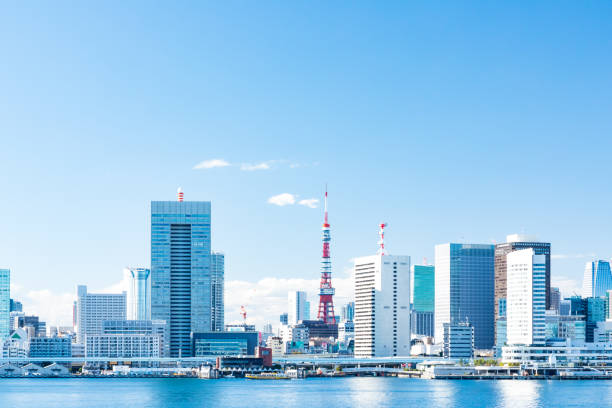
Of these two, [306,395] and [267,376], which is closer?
[306,395]

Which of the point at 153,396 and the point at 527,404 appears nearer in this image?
the point at 527,404

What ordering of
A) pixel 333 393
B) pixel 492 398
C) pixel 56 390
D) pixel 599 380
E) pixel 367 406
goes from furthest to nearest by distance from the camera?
pixel 599 380, pixel 56 390, pixel 333 393, pixel 492 398, pixel 367 406

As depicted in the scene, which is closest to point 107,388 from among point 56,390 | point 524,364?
point 56,390

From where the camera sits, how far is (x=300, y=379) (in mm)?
196000

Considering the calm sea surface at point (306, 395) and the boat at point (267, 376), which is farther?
the boat at point (267, 376)

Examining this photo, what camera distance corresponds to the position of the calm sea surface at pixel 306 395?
4781 inches

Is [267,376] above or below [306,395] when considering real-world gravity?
below

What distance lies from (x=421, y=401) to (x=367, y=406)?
954cm

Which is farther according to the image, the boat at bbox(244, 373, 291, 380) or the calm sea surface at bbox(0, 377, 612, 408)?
the boat at bbox(244, 373, 291, 380)

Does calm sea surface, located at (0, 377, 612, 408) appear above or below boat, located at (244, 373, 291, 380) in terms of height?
above

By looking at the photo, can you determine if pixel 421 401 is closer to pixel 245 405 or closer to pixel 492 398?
pixel 492 398

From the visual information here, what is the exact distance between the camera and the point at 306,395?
13750 centimetres

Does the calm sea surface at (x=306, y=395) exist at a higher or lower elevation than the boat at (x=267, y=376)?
higher

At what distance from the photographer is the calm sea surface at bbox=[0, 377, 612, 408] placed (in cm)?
12144
